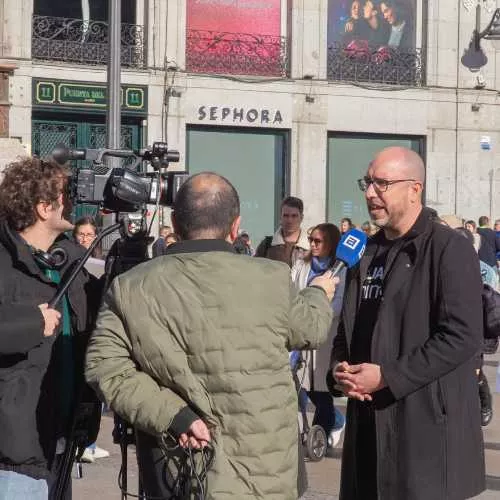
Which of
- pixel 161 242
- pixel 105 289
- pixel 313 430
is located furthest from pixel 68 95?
pixel 105 289

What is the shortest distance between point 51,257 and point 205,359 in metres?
0.85

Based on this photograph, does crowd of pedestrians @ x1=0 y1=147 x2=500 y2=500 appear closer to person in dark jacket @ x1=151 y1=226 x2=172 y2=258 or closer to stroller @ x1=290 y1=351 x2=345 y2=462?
stroller @ x1=290 y1=351 x2=345 y2=462

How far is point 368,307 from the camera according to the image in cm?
484

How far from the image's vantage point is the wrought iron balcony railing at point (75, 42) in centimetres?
2484

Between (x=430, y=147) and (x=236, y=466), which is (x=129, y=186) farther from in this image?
(x=430, y=147)

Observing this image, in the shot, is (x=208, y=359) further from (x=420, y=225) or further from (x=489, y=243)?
(x=489, y=243)

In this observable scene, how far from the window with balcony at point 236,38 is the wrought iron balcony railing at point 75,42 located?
1231 millimetres

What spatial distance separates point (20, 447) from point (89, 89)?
69.2ft

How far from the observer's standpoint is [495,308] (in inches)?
216

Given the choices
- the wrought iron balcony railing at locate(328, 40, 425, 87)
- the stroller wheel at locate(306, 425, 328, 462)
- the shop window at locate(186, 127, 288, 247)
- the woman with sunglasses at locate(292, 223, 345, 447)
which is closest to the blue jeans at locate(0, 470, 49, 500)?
the stroller wheel at locate(306, 425, 328, 462)

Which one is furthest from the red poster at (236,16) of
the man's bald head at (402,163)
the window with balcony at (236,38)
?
the man's bald head at (402,163)

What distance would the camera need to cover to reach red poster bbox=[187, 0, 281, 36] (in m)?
26.0

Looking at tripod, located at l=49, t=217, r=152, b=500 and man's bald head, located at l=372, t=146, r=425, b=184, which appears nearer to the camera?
tripod, located at l=49, t=217, r=152, b=500

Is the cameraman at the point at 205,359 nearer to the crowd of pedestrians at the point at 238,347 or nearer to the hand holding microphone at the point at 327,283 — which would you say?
the crowd of pedestrians at the point at 238,347
